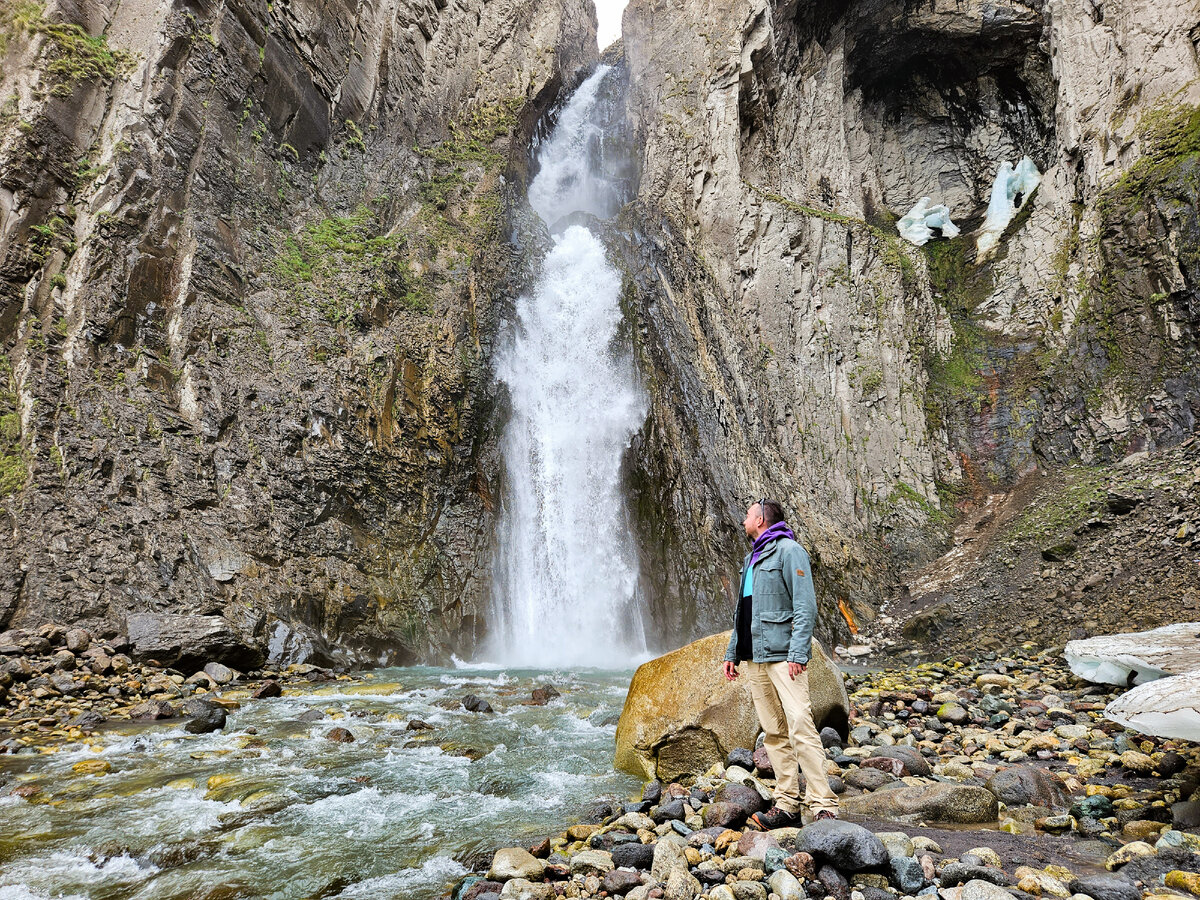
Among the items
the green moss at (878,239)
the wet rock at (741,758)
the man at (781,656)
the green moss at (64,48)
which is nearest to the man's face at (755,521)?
the man at (781,656)

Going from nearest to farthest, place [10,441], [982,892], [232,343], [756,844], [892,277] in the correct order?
[982,892] → [756,844] → [10,441] → [232,343] → [892,277]

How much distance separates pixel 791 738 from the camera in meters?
3.95

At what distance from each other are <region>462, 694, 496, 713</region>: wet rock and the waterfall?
18.9ft

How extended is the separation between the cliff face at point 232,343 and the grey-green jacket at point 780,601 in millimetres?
9662

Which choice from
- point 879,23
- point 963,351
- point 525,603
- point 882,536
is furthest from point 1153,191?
point 525,603

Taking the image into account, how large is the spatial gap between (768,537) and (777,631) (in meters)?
0.65

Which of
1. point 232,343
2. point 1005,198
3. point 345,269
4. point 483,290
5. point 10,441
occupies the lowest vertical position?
point 10,441

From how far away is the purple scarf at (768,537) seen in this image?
4.32m

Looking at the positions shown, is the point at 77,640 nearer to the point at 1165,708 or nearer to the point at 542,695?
the point at 542,695

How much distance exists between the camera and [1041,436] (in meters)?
16.3

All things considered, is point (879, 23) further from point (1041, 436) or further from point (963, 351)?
point (1041, 436)

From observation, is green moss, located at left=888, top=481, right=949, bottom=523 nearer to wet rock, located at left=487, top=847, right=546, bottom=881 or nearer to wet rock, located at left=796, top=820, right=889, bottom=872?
wet rock, located at left=796, top=820, right=889, bottom=872

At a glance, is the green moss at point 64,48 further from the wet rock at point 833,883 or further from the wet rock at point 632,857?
the wet rock at point 833,883

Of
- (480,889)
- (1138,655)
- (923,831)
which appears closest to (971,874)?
(923,831)
